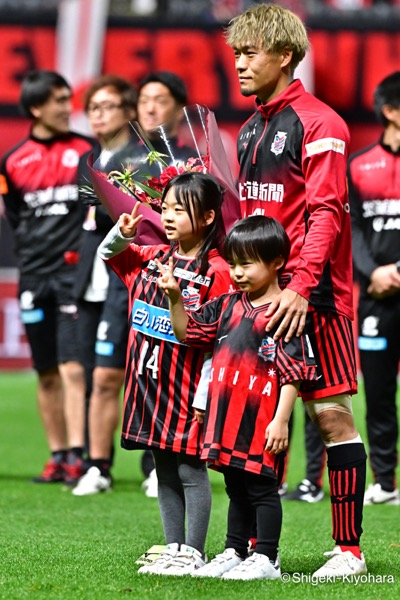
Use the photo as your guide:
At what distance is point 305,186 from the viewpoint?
4598mm

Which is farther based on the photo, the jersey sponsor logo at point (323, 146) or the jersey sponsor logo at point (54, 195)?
the jersey sponsor logo at point (54, 195)

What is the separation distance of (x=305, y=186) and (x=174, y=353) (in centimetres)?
81

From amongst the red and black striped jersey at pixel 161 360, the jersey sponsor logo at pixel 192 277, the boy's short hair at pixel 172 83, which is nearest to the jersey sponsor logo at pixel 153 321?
the red and black striped jersey at pixel 161 360

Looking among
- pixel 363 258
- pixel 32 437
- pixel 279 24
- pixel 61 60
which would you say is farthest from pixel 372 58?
pixel 279 24

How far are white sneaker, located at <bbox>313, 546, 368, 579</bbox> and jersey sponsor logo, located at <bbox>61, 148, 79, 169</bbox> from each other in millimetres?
4048

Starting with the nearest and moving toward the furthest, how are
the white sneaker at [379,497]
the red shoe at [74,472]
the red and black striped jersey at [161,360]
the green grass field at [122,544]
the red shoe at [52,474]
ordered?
the green grass field at [122,544], the red and black striped jersey at [161,360], the white sneaker at [379,497], the red shoe at [74,472], the red shoe at [52,474]

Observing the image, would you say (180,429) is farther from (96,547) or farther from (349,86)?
(349,86)

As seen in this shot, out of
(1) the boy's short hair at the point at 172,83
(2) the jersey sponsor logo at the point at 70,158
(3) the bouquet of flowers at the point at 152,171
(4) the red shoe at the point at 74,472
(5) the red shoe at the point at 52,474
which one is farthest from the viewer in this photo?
(2) the jersey sponsor logo at the point at 70,158

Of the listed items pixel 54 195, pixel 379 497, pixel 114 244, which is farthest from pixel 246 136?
pixel 54 195

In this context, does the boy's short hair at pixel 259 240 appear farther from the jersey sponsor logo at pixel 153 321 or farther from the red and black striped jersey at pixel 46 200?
the red and black striped jersey at pixel 46 200

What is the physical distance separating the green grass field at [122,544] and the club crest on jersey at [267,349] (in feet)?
2.56

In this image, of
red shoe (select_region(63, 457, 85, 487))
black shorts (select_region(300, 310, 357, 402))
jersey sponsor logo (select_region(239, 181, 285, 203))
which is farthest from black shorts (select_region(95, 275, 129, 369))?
black shorts (select_region(300, 310, 357, 402))

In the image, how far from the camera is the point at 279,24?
468cm

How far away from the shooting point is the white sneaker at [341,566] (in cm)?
454
